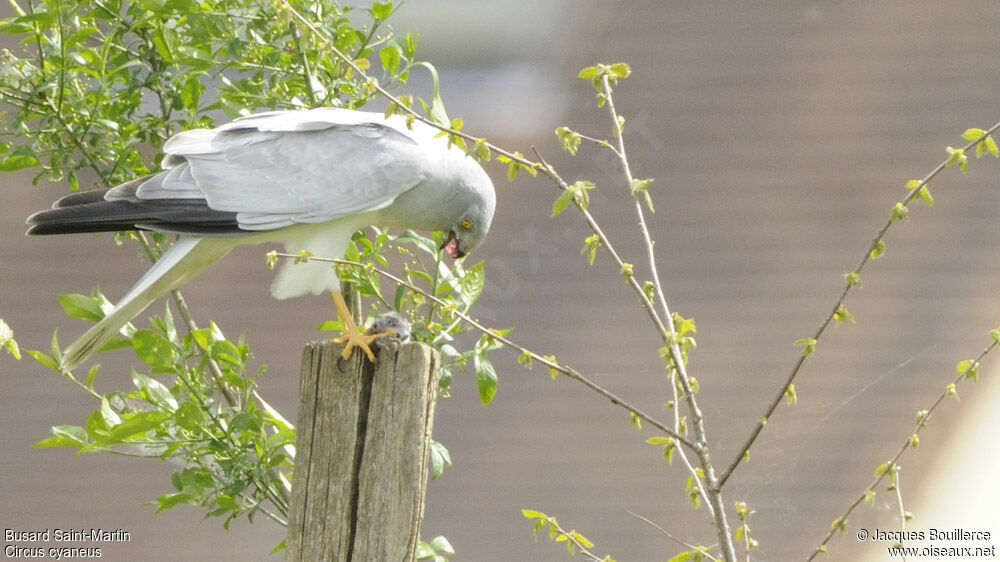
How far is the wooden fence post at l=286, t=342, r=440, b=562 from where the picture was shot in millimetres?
1770

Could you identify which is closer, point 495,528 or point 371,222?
point 371,222

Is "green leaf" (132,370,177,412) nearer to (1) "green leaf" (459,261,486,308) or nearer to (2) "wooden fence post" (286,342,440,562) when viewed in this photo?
(2) "wooden fence post" (286,342,440,562)

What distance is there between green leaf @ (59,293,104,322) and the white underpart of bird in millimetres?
44

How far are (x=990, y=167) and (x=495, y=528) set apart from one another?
2.76m

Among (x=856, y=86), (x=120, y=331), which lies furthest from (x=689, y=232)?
(x=120, y=331)

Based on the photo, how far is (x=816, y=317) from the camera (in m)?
4.71

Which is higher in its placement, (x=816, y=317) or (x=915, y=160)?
(x=915, y=160)

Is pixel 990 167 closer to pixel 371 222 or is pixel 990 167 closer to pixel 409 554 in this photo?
pixel 371 222

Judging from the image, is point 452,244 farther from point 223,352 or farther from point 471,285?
point 223,352

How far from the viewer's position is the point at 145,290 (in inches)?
88.1

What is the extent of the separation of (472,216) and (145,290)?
80 centimetres

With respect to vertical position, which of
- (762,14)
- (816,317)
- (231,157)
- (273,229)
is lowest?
(273,229)

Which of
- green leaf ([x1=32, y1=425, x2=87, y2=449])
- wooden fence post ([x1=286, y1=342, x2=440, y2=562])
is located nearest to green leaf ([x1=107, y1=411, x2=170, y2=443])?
green leaf ([x1=32, y1=425, x2=87, y2=449])

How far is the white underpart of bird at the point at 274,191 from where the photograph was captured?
2.25 m
